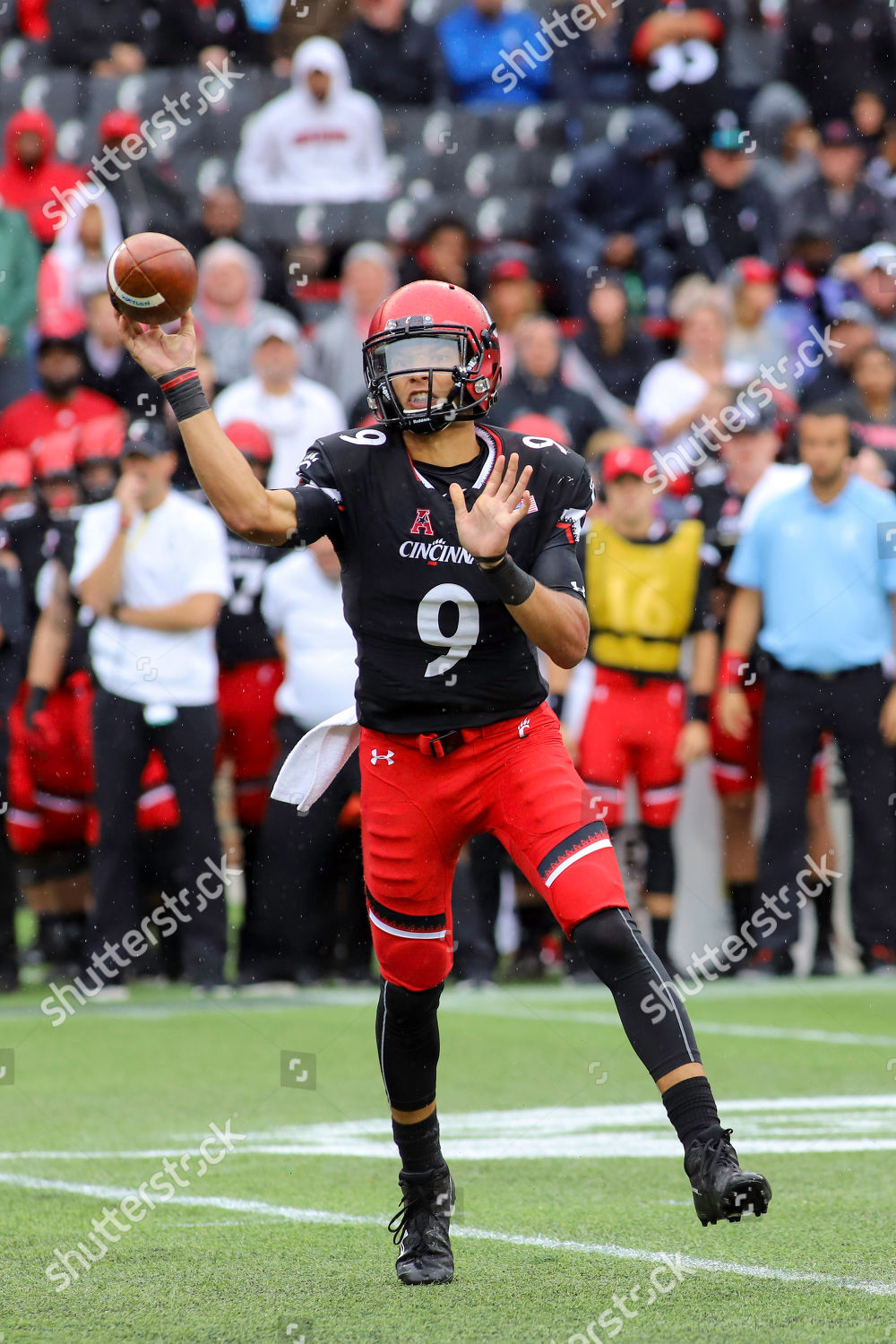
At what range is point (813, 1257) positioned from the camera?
4086 millimetres

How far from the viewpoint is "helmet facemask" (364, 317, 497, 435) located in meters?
4.07

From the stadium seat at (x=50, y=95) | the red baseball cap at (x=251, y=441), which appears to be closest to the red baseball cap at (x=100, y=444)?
the red baseball cap at (x=251, y=441)

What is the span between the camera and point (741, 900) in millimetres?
9883

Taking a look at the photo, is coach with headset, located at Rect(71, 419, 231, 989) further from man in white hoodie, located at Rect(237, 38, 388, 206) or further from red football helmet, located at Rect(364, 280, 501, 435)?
man in white hoodie, located at Rect(237, 38, 388, 206)

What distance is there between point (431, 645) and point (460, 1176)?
72.2 inches

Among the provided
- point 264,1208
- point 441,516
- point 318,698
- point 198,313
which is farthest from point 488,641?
point 198,313

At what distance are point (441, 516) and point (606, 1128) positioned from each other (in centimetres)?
267

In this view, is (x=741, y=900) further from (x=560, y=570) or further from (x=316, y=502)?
(x=316, y=502)

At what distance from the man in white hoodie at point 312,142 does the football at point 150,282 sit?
34.0ft

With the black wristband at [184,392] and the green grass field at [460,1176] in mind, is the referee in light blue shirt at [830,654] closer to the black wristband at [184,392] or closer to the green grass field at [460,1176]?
the green grass field at [460,1176]

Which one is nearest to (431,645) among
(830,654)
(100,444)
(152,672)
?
(152,672)

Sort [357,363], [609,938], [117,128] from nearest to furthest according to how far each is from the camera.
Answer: [609,938] < [357,363] < [117,128]

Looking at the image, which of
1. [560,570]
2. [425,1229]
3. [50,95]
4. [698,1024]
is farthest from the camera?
[50,95]

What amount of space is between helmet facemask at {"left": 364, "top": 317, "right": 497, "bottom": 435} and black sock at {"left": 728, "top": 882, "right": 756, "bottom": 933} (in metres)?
6.11
